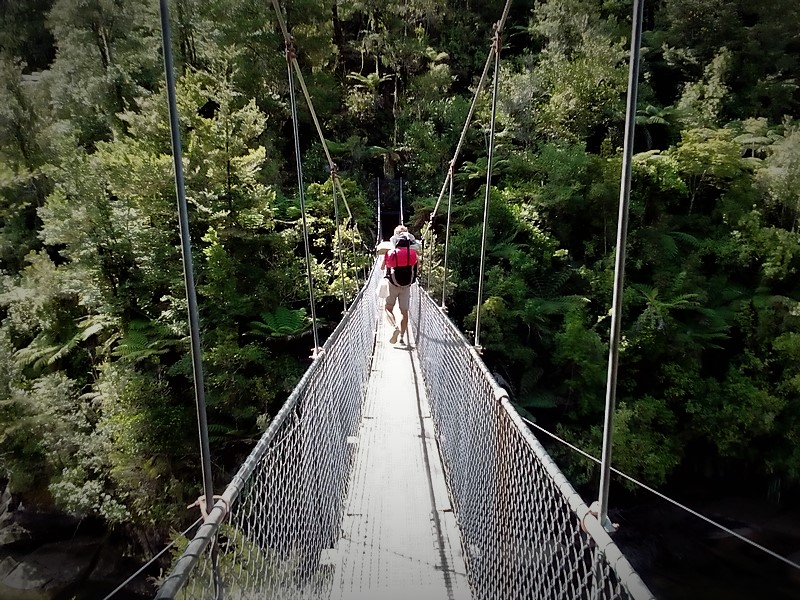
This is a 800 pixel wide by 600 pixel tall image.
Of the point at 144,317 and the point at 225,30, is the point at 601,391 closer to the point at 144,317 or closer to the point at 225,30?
the point at 144,317

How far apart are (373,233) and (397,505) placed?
6559 millimetres

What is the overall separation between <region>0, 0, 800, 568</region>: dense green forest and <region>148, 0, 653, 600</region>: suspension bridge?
9.74 feet

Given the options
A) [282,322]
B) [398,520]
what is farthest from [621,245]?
[282,322]

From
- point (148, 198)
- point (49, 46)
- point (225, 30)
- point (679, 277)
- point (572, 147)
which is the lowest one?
point (679, 277)

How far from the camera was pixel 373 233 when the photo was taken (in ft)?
25.6

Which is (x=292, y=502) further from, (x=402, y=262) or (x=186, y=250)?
(x=402, y=262)

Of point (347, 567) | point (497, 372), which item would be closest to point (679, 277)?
point (497, 372)

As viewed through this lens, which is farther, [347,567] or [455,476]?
[455,476]

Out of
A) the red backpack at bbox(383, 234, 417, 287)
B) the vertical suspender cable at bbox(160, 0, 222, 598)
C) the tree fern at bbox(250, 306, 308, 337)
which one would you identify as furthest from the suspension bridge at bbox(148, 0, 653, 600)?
the tree fern at bbox(250, 306, 308, 337)

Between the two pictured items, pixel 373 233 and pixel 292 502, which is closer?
pixel 292 502

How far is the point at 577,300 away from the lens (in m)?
6.01

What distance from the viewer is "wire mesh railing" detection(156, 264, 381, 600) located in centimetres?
81

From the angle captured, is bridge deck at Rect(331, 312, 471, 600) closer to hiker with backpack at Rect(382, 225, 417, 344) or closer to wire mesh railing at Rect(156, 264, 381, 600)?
wire mesh railing at Rect(156, 264, 381, 600)

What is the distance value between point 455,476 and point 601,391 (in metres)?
5.02
